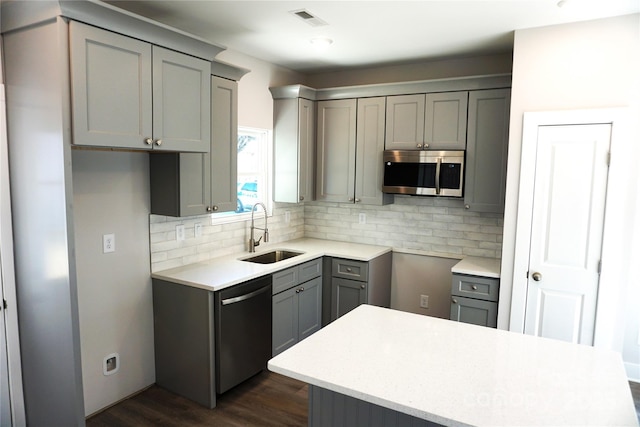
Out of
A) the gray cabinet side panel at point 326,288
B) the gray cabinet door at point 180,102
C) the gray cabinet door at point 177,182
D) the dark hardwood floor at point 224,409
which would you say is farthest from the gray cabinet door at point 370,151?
the dark hardwood floor at point 224,409

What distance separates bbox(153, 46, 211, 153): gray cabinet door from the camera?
2520mm

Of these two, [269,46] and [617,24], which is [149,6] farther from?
[617,24]

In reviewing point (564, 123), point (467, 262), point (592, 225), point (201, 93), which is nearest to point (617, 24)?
point (564, 123)

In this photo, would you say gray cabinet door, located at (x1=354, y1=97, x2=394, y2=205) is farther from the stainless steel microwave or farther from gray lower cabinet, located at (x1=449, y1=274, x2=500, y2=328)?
gray lower cabinet, located at (x1=449, y1=274, x2=500, y2=328)

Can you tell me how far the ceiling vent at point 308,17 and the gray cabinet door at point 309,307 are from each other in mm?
2041

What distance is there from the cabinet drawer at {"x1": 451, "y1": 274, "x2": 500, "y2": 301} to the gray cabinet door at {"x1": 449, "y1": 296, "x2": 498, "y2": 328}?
0.04m

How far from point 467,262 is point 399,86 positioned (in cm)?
163

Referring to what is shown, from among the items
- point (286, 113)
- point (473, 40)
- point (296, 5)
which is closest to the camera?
point (296, 5)

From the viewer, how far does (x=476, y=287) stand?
11.1 feet

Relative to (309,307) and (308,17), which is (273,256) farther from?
(308,17)

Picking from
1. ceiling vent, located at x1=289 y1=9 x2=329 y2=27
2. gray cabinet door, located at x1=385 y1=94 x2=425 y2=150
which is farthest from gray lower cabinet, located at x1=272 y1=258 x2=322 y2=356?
ceiling vent, located at x1=289 y1=9 x2=329 y2=27

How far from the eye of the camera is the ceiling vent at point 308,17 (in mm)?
2756

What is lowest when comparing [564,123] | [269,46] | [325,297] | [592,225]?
[325,297]

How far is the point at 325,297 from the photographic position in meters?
4.06
